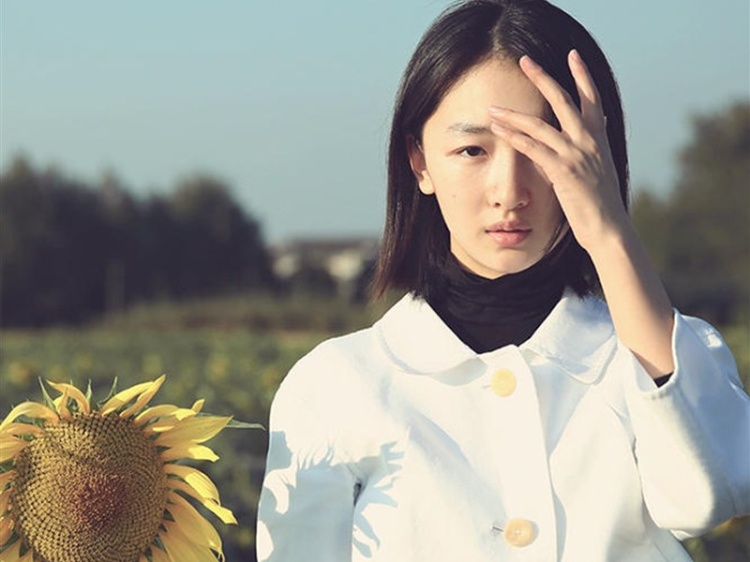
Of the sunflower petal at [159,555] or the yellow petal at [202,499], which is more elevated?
the yellow petal at [202,499]

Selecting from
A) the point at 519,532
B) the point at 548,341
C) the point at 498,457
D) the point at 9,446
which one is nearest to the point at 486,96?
the point at 548,341

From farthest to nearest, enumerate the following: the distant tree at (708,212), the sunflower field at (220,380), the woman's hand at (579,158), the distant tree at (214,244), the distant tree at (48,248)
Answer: the distant tree at (214,244), the distant tree at (708,212), the distant tree at (48,248), the sunflower field at (220,380), the woman's hand at (579,158)

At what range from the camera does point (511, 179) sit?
2.27 metres

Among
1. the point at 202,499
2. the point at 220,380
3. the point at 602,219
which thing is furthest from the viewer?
the point at 220,380

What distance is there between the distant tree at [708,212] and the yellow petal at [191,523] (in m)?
35.4

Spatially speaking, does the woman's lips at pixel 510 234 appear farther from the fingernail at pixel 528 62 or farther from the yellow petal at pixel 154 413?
the yellow petal at pixel 154 413

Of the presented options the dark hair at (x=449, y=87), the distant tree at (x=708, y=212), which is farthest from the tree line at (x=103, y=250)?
the dark hair at (x=449, y=87)

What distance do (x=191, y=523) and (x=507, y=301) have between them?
26.7 inches

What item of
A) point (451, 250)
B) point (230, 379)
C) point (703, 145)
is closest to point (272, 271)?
point (703, 145)

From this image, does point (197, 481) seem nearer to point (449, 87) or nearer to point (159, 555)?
point (159, 555)

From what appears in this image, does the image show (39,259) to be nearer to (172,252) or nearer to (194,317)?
(172,252)

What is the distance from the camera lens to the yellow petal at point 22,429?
2.17m

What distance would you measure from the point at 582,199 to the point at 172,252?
4286 centimetres

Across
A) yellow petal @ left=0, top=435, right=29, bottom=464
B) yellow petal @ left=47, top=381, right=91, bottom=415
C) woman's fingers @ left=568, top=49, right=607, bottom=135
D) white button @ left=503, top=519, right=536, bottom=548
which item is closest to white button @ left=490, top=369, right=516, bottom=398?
white button @ left=503, top=519, right=536, bottom=548
